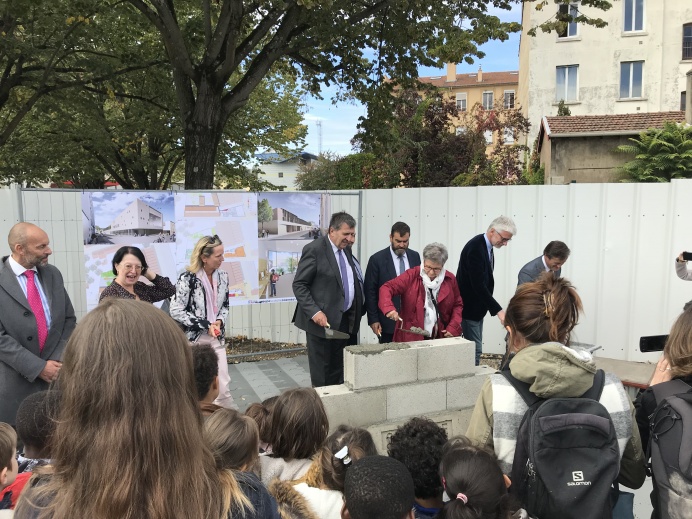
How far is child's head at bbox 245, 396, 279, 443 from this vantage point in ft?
8.25

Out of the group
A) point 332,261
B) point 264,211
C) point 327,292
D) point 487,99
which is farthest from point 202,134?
point 487,99

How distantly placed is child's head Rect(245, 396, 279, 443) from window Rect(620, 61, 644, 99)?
33569 mm

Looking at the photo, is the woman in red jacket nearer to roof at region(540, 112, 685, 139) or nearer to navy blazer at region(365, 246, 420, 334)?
navy blazer at region(365, 246, 420, 334)

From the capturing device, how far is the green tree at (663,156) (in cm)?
1800

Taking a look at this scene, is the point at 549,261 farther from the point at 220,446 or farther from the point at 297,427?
the point at 220,446

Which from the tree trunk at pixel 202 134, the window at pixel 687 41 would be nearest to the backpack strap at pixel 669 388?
the tree trunk at pixel 202 134

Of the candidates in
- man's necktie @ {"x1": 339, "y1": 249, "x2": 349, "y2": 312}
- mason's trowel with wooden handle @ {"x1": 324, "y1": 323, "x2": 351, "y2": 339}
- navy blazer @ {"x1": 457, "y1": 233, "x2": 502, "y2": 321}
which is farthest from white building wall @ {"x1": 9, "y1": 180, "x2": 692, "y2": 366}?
mason's trowel with wooden handle @ {"x1": 324, "y1": 323, "x2": 351, "y2": 339}

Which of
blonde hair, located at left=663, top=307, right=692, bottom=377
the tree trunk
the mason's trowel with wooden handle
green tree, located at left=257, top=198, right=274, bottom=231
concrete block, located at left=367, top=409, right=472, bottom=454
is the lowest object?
concrete block, located at left=367, top=409, right=472, bottom=454

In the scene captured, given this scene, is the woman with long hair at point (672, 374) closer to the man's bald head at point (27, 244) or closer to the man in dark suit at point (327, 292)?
the man in dark suit at point (327, 292)

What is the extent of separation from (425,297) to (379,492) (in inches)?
130

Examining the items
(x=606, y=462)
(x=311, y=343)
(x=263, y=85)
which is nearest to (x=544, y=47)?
(x=263, y=85)

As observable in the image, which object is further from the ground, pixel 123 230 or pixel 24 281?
pixel 123 230

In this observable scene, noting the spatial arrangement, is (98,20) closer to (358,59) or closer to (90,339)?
(358,59)

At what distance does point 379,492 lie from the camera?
1.66 metres
